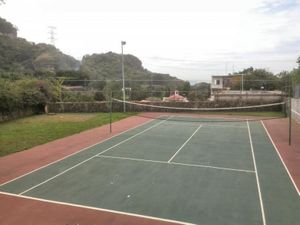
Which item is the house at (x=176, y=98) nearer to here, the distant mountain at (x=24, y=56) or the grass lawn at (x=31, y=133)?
the grass lawn at (x=31, y=133)

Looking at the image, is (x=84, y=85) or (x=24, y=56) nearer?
(x=84, y=85)

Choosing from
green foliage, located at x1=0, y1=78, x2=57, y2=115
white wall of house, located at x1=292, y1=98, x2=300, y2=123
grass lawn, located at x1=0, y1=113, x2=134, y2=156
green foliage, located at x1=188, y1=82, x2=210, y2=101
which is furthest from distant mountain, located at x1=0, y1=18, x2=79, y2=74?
white wall of house, located at x1=292, y1=98, x2=300, y2=123

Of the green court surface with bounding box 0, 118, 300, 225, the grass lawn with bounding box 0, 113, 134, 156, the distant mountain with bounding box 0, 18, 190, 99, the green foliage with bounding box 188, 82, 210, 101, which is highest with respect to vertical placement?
the distant mountain with bounding box 0, 18, 190, 99

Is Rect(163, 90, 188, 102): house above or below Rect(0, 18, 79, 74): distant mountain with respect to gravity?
below

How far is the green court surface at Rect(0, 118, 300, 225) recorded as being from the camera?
7418 millimetres

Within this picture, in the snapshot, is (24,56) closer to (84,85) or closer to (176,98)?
(84,85)

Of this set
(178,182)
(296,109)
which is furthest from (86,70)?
(178,182)

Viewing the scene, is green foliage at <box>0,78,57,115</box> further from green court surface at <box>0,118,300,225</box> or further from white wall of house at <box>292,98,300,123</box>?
white wall of house at <box>292,98,300,123</box>

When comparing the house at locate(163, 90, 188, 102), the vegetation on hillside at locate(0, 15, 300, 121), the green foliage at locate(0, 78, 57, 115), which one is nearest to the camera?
the green foliage at locate(0, 78, 57, 115)

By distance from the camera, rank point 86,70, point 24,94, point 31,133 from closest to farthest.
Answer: point 31,133
point 24,94
point 86,70

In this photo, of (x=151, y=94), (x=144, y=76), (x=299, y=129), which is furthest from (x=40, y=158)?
(x=144, y=76)

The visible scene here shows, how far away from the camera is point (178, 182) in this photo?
9430mm

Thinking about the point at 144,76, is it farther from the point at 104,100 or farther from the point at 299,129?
the point at 299,129

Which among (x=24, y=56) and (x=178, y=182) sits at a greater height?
(x=24, y=56)
